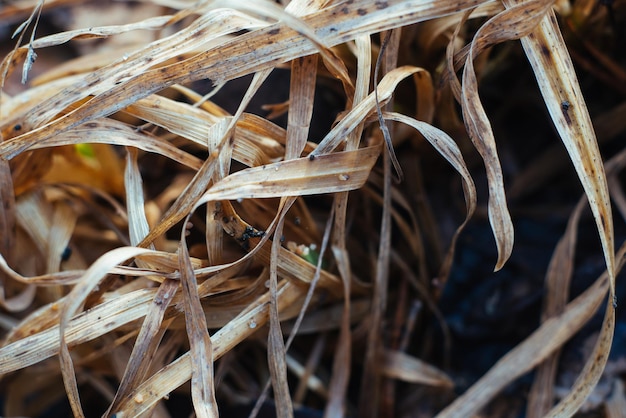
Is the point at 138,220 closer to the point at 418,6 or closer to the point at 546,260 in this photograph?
the point at 418,6

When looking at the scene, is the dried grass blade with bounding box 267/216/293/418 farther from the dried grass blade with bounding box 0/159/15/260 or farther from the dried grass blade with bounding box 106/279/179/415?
the dried grass blade with bounding box 0/159/15/260

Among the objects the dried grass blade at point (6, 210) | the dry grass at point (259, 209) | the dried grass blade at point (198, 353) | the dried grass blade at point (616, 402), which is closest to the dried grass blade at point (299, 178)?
the dry grass at point (259, 209)

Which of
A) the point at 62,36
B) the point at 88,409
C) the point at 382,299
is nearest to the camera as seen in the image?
the point at 62,36

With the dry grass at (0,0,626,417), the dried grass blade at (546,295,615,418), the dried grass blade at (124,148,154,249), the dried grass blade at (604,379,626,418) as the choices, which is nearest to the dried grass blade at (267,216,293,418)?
the dry grass at (0,0,626,417)

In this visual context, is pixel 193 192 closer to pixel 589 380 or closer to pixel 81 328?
pixel 81 328

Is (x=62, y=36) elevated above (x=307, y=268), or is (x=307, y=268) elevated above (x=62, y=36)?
(x=62, y=36)

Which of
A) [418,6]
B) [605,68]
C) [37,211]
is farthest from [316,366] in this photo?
[605,68]

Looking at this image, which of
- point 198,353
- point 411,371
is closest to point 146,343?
point 198,353

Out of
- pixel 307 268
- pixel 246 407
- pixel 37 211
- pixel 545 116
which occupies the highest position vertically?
pixel 37 211
